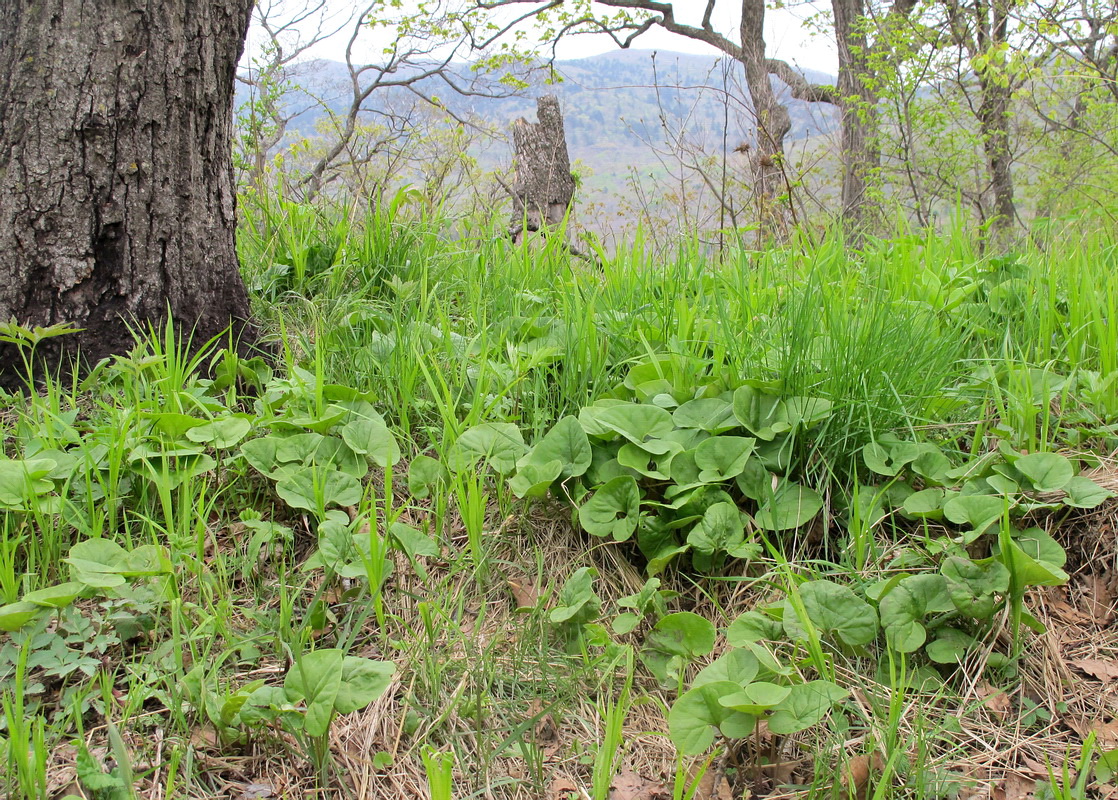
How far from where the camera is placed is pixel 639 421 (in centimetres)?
171

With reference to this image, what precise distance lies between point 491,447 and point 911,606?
3.21ft

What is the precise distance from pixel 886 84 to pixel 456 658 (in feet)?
29.2

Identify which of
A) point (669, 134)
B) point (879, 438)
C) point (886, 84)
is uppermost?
point (886, 84)

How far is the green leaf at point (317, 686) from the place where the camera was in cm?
115

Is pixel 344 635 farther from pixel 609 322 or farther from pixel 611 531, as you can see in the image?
pixel 609 322

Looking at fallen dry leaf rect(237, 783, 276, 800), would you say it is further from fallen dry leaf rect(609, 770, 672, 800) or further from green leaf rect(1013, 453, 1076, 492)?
green leaf rect(1013, 453, 1076, 492)

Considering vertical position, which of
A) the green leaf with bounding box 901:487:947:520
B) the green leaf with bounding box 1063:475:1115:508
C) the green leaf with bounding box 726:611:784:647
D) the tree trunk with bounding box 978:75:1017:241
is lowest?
the green leaf with bounding box 726:611:784:647

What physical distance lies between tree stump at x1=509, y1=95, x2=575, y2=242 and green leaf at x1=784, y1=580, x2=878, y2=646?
→ 3.43 metres

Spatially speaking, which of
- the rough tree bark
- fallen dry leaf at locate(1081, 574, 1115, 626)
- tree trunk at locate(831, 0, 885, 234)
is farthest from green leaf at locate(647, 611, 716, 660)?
tree trunk at locate(831, 0, 885, 234)

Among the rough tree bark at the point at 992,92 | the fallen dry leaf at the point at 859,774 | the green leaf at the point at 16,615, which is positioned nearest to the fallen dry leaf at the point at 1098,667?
the fallen dry leaf at the point at 859,774

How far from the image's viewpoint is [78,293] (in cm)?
196

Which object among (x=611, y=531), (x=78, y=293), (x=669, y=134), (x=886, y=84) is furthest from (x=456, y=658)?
(x=886, y=84)

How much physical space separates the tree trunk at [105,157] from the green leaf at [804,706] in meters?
1.92

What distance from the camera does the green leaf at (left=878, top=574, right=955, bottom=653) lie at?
1.34m
